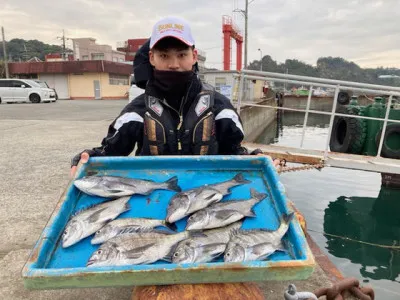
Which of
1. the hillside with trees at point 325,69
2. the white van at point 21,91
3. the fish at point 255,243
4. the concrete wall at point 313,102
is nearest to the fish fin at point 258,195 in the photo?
the fish at point 255,243

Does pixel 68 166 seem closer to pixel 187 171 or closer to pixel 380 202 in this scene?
pixel 187 171

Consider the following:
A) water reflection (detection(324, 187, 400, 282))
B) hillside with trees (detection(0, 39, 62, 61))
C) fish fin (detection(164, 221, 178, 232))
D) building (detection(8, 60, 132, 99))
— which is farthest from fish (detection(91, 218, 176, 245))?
hillside with trees (detection(0, 39, 62, 61))

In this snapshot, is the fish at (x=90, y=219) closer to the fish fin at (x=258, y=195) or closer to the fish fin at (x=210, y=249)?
the fish fin at (x=210, y=249)

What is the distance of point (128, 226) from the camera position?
2006 millimetres

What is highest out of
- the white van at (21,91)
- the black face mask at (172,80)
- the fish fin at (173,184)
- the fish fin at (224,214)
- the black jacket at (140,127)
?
the black face mask at (172,80)

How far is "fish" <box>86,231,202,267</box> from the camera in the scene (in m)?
1.66

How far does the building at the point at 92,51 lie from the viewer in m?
63.2

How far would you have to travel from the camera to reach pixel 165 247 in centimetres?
181

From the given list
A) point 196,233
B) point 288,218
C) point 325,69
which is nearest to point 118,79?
point 196,233

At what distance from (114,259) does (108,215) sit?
0.46m

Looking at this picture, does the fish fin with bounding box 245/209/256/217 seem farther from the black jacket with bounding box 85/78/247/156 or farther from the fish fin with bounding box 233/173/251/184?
the black jacket with bounding box 85/78/247/156

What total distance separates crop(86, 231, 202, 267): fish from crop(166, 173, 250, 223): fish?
15 centimetres

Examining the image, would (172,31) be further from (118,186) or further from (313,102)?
(313,102)

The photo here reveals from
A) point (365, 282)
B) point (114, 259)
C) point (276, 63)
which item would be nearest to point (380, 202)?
point (365, 282)
